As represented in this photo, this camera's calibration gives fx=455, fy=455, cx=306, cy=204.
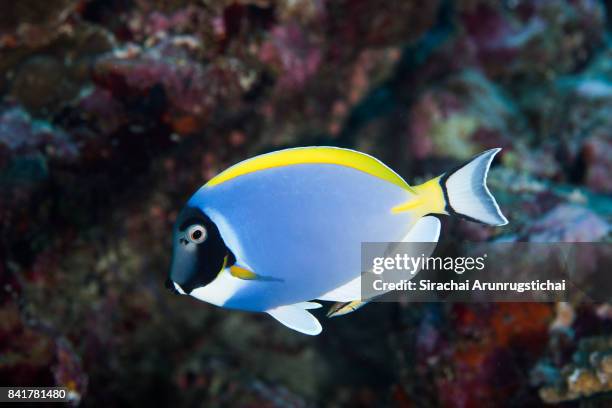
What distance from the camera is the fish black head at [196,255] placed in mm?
1648

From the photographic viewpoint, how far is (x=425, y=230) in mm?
1843

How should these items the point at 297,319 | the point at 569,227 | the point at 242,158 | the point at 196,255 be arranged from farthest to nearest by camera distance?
the point at 242,158 → the point at 569,227 → the point at 297,319 → the point at 196,255

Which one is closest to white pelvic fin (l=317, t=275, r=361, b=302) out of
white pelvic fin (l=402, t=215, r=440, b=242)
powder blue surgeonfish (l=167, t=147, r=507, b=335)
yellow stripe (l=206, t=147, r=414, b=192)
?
powder blue surgeonfish (l=167, t=147, r=507, b=335)

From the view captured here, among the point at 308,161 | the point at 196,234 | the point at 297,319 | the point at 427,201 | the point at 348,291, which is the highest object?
the point at 308,161

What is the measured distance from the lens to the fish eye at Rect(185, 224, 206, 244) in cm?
165

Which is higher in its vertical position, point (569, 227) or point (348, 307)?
point (569, 227)

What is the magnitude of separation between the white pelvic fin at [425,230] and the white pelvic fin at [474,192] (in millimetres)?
133

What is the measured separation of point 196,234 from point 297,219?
378mm

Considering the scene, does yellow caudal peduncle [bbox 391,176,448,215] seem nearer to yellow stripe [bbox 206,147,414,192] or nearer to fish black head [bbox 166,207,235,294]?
yellow stripe [bbox 206,147,414,192]

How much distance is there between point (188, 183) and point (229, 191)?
2.81 meters

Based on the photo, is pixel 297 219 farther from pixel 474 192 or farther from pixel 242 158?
pixel 242 158

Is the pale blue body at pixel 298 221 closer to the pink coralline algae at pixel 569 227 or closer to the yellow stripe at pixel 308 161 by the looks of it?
→ the yellow stripe at pixel 308 161

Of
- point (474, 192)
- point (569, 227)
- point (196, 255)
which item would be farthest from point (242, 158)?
point (474, 192)

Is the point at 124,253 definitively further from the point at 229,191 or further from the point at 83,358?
the point at 229,191
